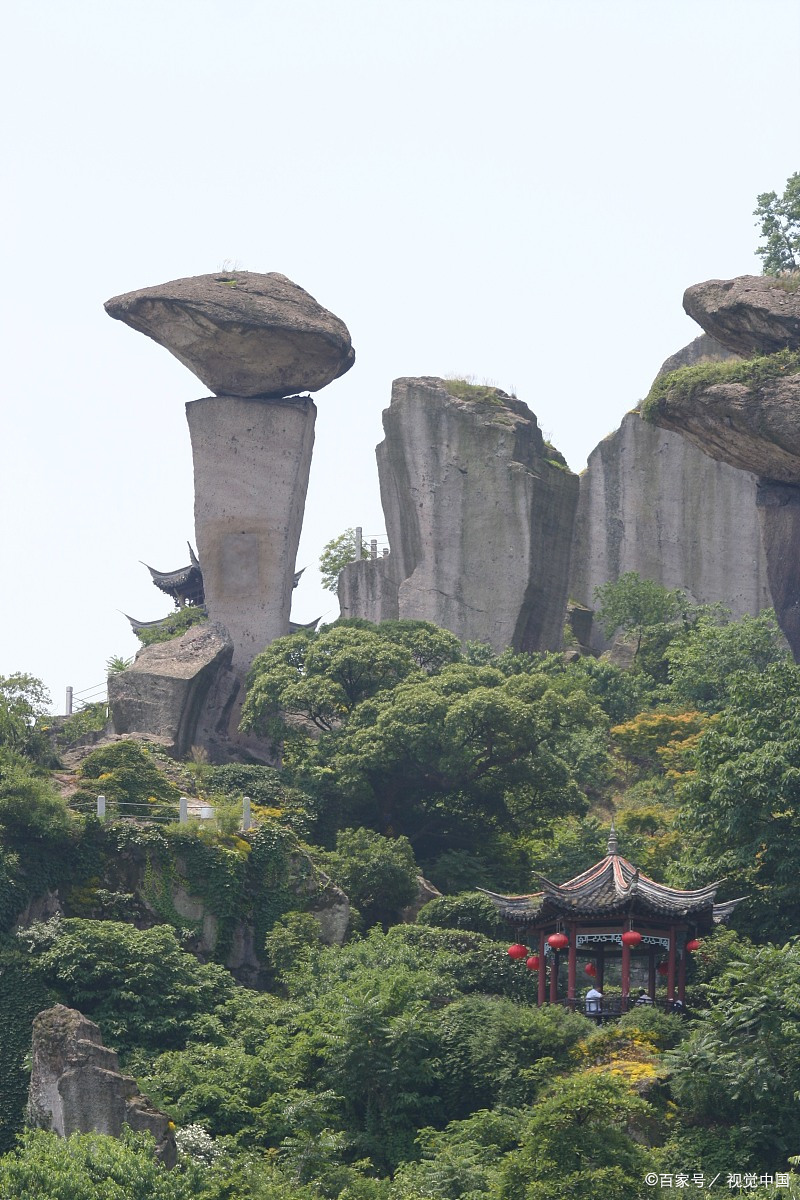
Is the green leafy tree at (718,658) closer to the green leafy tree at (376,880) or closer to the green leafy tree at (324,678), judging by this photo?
the green leafy tree at (324,678)

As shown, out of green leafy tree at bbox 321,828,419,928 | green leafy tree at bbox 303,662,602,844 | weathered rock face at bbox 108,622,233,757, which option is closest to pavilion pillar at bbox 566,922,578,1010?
green leafy tree at bbox 321,828,419,928

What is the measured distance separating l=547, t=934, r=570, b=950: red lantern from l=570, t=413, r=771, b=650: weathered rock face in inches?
850

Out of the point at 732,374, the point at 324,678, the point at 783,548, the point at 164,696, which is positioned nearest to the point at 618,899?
the point at 324,678

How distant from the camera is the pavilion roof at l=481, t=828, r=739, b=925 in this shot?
99.9 ft

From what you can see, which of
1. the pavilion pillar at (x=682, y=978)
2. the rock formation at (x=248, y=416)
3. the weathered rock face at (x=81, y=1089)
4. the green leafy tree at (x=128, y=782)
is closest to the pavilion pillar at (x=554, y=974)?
the pavilion pillar at (x=682, y=978)

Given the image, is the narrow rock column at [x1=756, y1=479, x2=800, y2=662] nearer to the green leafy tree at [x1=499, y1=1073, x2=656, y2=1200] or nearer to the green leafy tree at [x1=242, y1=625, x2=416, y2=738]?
the green leafy tree at [x1=242, y1=625, x2=416, y2=738]

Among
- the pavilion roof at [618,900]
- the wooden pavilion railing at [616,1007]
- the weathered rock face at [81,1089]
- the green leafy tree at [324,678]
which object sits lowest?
the weathered rock face at [81,1089]

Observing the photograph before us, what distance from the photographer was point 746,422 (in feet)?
144

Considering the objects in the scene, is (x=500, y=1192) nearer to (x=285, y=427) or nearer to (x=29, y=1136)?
(x=29, y=1136)

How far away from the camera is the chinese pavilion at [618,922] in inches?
1203

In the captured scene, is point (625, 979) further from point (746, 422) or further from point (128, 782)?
point (746, 422)

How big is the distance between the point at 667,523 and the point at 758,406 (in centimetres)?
969

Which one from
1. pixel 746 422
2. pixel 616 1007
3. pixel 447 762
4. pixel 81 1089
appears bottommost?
pixel 81 1089

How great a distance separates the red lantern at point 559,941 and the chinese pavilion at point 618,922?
1 centimetres
